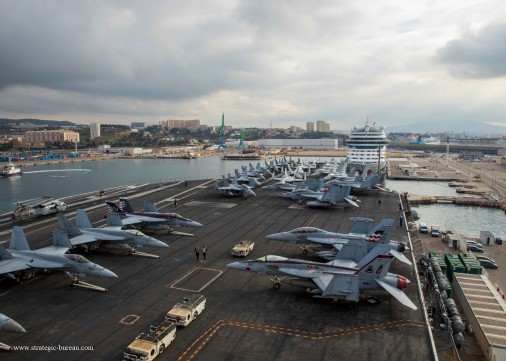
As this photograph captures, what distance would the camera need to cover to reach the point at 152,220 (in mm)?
45438

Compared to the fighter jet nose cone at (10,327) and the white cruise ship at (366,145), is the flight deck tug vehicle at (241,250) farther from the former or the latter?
the white cruise ship at (366,145)

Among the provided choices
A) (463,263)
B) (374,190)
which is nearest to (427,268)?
(463,263)

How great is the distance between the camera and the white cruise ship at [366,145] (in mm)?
137625

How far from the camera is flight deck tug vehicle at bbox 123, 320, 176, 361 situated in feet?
62.2

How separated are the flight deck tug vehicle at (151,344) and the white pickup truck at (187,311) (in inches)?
49.8

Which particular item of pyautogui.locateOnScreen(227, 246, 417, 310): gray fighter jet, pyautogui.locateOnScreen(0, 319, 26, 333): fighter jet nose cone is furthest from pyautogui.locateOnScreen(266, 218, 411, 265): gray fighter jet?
pyautogui.locateOnScreen(0, 319, 26, 333): fighter jet nose cone

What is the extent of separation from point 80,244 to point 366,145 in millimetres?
121100

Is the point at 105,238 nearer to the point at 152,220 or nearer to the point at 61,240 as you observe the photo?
the point at 61,240

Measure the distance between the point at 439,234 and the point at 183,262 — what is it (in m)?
47.9

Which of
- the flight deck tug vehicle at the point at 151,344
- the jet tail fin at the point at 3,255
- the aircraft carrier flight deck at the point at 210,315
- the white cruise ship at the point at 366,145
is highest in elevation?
the white cruise ship at the point at 366,145

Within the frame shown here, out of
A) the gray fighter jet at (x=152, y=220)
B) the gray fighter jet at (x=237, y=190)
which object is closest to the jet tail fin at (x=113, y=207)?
the gray fighter jet at (x=152, y=220)

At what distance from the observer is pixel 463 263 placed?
40.9m

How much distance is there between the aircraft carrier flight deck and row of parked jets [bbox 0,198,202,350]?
1162mm

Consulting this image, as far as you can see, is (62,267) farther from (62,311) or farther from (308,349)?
(308,349)
